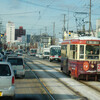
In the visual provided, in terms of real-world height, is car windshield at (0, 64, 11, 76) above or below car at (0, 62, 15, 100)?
above

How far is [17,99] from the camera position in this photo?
10352 mm

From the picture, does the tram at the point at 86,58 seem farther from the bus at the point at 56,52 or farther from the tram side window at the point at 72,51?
the bus at the point at 56,52

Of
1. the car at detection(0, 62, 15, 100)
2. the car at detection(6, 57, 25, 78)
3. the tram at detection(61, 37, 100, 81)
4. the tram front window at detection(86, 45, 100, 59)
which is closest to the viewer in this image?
the car at detection(0, 62, 15, 100)

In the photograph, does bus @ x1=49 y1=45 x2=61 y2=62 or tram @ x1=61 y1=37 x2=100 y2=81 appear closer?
tram @ x1=61 y1=37 x2=100 y2=81

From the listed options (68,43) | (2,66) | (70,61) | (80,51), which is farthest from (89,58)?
(2,66)

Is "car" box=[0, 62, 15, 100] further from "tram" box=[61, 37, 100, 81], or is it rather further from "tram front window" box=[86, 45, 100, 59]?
"tram front window" box=[86, 45, 100, 59]

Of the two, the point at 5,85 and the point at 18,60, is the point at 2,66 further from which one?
the point at 18,60

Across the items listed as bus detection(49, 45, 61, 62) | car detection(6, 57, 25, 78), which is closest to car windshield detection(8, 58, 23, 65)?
car detection(6, 57, 25, 78)

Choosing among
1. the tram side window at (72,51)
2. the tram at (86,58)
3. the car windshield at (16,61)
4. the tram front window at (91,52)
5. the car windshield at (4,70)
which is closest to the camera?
the car windshield at (4,70)

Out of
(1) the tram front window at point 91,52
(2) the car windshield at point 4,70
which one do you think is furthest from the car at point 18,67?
(2) the car windshield at point 4,70

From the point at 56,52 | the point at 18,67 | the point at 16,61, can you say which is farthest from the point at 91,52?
the point at 56,52

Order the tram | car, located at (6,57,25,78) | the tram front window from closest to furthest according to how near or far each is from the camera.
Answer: the tram, the tram front window, car, located at (6,57,25,78)

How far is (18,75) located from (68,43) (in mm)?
4792

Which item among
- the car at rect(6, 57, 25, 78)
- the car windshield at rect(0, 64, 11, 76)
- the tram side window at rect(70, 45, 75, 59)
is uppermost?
the tram side window at rect(70, 45, 75, 59)
